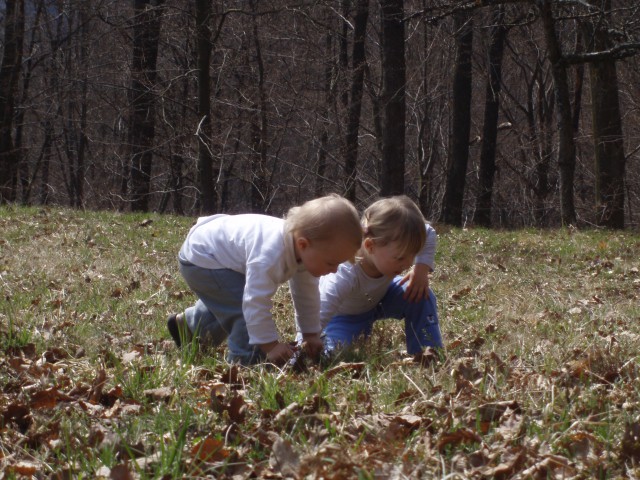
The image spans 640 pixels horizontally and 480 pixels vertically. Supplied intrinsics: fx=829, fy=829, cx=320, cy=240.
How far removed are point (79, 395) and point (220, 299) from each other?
122 cm

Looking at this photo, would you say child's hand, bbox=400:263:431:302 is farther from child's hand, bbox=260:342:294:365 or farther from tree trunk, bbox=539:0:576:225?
tree trunk, bbox=539:0:576:225

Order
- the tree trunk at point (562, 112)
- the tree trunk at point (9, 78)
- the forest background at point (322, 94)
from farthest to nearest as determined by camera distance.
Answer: the tree trunk at point (9, 78)
the forest background at point (322, 94)
the tree trunk at point (562, 112)

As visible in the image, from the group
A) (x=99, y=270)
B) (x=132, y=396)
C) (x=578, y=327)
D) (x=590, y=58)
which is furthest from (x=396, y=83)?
(x=132, y=396)

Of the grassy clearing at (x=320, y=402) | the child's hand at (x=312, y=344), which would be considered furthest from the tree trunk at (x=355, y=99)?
the child's hand at (x=312, y=344)

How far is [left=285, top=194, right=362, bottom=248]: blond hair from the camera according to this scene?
3.85 metres

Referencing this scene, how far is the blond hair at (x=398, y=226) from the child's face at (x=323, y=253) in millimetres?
459

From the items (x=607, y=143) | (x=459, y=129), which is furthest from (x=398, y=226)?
(x=459, y=129)

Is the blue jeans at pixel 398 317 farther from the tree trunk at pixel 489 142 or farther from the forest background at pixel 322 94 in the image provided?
the tree trunk at pixel 489 142

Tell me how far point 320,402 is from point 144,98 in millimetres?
20771

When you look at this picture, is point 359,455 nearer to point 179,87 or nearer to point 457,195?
point 457,195

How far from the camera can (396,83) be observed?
55.0 ft

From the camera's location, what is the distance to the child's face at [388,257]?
433cm

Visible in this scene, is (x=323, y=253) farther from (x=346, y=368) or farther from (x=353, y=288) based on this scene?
(x=353, y=288)

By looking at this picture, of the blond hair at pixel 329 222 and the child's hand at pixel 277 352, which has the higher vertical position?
the blond hair at pixel 329 222
